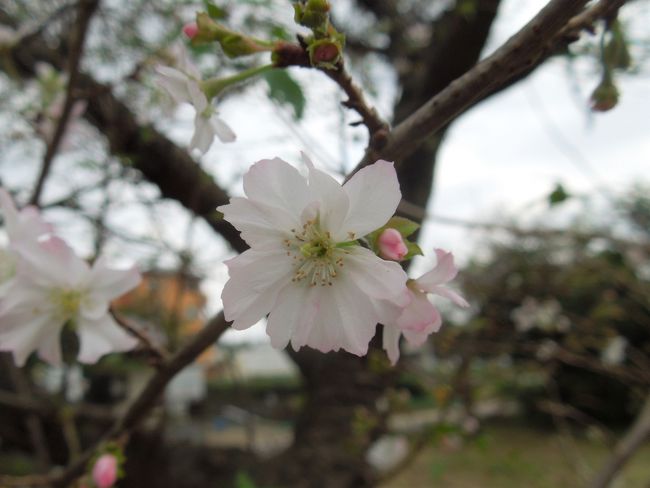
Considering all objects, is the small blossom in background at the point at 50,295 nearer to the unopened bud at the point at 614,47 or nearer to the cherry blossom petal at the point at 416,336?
the cherry blossom petal at the point at 416,336

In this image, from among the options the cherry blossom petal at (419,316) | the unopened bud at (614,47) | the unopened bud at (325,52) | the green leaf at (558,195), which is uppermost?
the unopened bud at (614,47)

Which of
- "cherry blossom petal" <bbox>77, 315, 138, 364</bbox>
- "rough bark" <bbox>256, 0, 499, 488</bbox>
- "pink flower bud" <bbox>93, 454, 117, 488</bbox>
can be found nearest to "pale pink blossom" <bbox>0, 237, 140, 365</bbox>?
"cherry blossom petal" <bbox>77, 315, 138, 364</bbox>

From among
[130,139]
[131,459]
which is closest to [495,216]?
[131,459]

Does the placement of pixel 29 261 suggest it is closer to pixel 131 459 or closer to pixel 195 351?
pixel 195 351

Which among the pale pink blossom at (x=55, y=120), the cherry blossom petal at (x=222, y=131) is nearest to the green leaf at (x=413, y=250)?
the cherry blossom petal at (x=222, y=131)

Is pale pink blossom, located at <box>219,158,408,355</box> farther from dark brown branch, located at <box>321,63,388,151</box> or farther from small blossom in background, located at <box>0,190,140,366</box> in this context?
small blossom in background, located at <box>0,190,140,366</box>

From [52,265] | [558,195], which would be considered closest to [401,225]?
[558,195]

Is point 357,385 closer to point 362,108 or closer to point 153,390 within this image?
point 153,390
